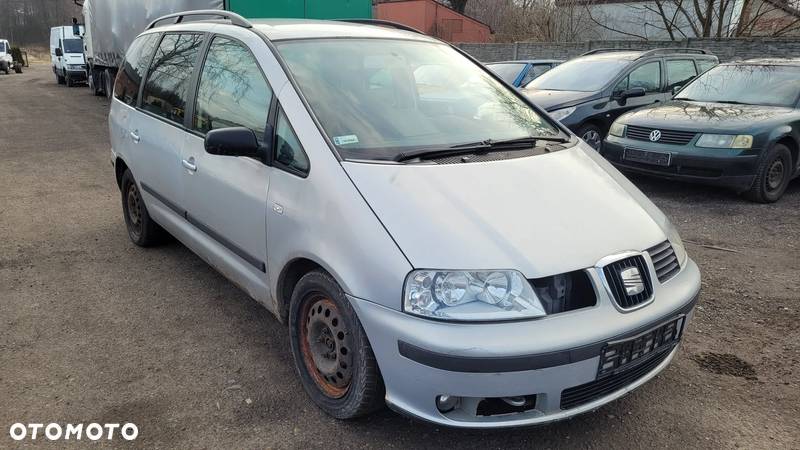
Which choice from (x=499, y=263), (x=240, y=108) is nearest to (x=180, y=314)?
(x=240, y=108)

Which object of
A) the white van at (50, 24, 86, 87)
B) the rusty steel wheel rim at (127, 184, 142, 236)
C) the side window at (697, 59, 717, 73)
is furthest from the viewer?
the white van at (50, 24, 86, 87)

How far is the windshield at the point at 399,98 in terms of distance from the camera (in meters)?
2.88

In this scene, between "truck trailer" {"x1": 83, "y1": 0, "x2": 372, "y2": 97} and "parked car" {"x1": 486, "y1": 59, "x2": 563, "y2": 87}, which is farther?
"parked car" {"x1": 486, "y1": 59, "x2": 563, "y2": 87}

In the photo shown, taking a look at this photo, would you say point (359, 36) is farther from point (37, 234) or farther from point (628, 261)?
point (37, 234)

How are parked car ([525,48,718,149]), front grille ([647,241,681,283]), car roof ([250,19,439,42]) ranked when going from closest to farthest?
front grille ([647,241,681,283]), car roof ([250,19,439,42]), parked car ([525,48,718,149])

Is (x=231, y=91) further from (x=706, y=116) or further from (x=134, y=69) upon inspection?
(x=706, y=116)

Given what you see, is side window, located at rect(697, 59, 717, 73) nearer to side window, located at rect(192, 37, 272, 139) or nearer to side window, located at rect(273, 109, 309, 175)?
side window, located at rect(192, 37, 272, 139)

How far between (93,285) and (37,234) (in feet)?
5.02

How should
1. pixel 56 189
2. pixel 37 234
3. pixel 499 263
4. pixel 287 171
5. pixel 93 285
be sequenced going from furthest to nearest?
pixel 56 189 < pixel 37 234 < pixel 93 285 < pixel 287 171 < pixel 499 263

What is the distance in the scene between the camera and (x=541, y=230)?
2422 millimetres

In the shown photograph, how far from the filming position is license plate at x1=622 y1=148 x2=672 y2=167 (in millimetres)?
6418

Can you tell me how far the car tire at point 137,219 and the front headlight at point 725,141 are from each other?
5370 millimetres

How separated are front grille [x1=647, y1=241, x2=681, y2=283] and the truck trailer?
8862mm

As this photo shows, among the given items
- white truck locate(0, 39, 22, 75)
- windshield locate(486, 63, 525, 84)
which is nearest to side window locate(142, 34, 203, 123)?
windshield locate(486, 63, 525, 84)
